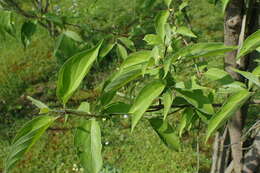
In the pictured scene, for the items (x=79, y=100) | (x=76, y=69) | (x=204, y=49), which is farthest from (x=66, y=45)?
(x=79, y=100)

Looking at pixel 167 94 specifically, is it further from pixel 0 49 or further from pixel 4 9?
pixel 0 49

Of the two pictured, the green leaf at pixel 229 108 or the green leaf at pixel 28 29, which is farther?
the green leaf at pixel 28 29

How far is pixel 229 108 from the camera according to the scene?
28.5 inches

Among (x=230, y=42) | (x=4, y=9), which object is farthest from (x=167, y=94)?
(x=4, y=9)

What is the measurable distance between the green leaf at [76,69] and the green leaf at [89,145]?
11cm

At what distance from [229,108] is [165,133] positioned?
0.83 ft

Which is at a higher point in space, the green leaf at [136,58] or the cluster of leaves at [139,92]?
the green leaf at [136,58]

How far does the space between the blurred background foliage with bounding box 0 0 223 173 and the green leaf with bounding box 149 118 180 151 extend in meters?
0.69

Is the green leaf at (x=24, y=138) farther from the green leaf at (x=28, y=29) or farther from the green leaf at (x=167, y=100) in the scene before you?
the green leaf at (x=28, y=29)

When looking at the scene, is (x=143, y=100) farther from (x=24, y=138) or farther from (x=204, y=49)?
(x=24, y=138)

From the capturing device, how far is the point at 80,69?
0.73m

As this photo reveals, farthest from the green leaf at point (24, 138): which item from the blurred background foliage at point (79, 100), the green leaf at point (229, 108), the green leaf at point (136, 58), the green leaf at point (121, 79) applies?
the blurred background foliage at point (79, 100)

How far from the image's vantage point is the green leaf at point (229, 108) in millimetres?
720

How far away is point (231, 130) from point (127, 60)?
680 mm
